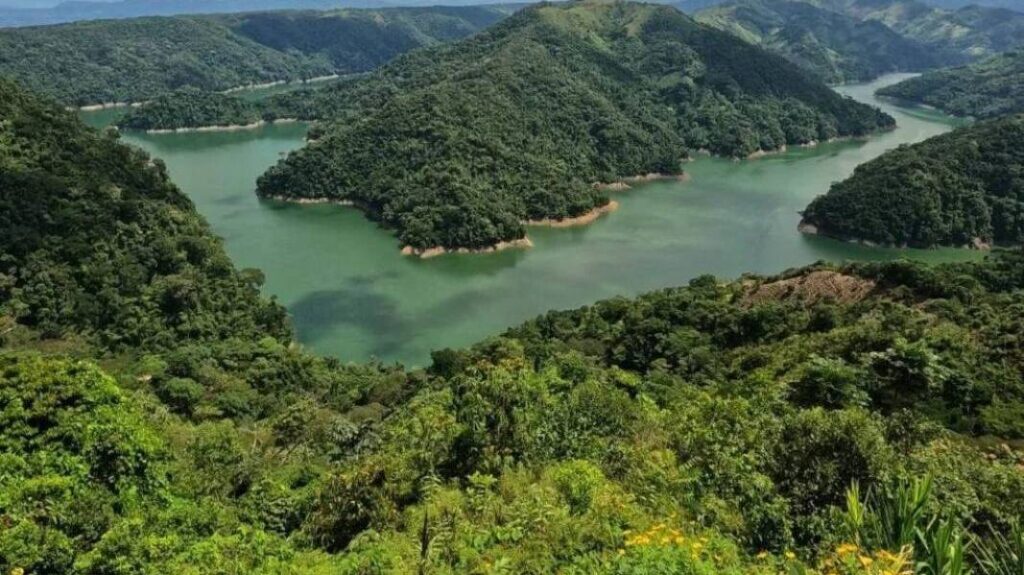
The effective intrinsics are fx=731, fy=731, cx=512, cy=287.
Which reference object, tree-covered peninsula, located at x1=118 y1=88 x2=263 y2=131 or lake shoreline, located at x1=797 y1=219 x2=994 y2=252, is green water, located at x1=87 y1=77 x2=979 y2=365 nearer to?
lake shoreline, located at x1=797 y1=219 x2=994 y2=252

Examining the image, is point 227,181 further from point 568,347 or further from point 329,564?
point 329,564

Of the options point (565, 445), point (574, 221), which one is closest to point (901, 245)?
point (574, 221)

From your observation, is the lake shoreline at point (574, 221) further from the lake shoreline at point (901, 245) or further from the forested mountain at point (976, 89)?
the forested mountain at point (976, 89)

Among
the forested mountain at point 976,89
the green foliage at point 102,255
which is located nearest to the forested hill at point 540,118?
the green foliage at point 102,255

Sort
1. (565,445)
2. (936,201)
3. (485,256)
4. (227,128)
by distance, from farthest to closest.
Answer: (227,128) < (936,201) < (485,256) < (565,445)

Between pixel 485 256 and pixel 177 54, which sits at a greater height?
pixel 177 54

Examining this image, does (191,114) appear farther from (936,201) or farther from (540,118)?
(936,201)
